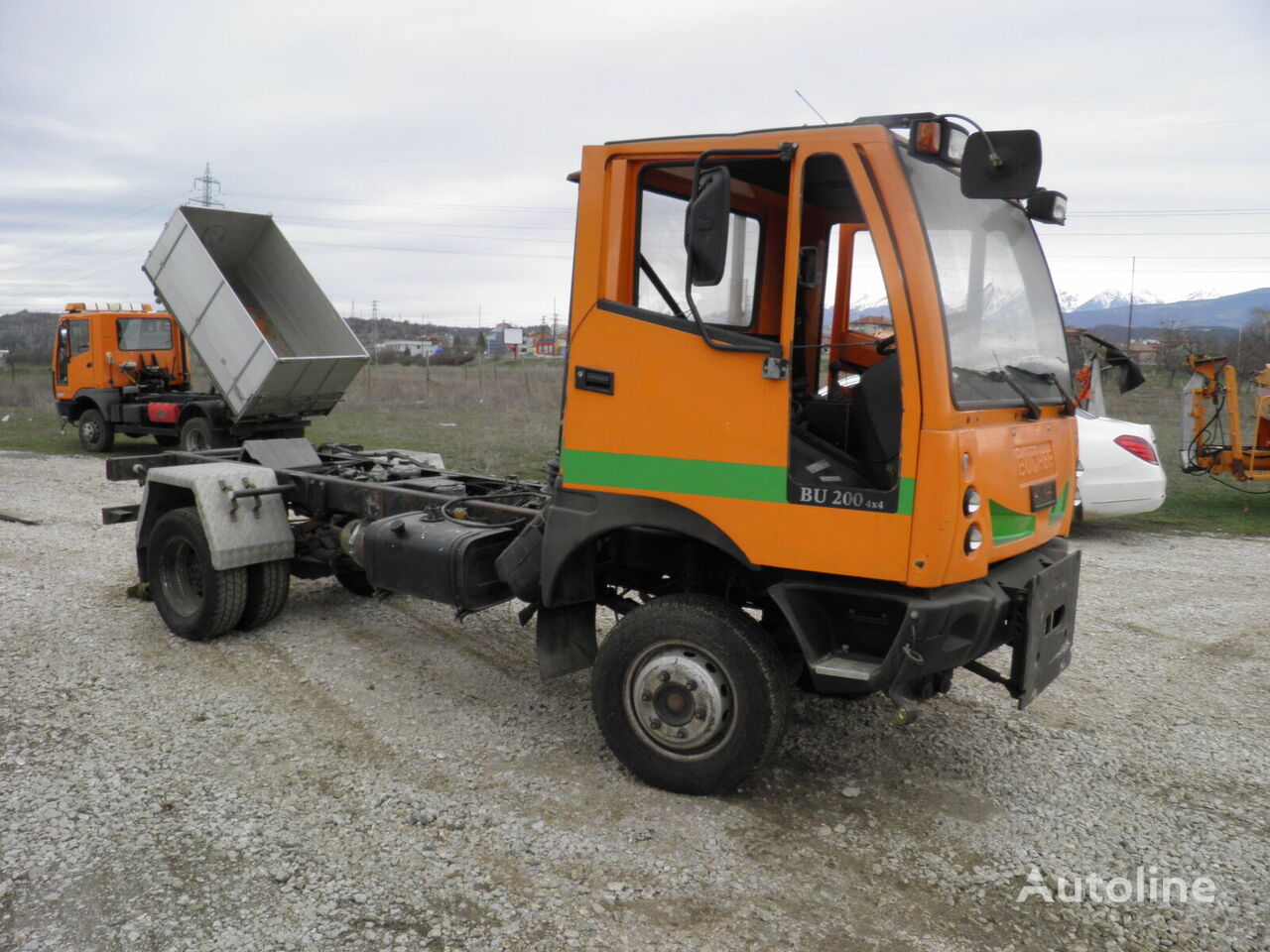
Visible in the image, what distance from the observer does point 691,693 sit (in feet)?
13.1

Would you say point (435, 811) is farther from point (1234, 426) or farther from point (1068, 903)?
point (1234, 426)

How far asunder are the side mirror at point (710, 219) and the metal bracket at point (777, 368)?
0.40 meters

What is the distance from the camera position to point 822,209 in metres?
4.28

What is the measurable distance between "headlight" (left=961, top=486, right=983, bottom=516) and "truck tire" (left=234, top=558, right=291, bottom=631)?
442cm

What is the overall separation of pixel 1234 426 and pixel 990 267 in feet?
31.9

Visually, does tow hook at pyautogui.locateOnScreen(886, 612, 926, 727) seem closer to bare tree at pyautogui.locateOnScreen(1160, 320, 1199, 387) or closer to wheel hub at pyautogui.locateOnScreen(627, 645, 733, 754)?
wheel hub at pyautogui.locateOnScreen(627, 645, 733, 754)

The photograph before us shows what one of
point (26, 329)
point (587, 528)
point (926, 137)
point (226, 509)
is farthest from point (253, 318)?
point (26, 329)

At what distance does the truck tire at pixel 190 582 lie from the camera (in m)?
5.95

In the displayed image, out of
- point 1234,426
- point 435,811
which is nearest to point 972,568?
point 435,811

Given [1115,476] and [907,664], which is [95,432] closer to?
[1115,476]

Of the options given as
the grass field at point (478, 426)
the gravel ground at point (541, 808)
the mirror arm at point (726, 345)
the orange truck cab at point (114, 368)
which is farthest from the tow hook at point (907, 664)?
the orange truck cab at point (114, 368)

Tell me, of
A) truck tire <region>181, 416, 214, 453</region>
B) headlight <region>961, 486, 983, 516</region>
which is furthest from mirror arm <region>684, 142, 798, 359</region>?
truck tire <region>181, 416, 214, 453</region>

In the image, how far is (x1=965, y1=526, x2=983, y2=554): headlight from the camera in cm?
351

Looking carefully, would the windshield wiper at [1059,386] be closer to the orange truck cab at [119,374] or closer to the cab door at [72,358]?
the orange truck cab at [119,374]
